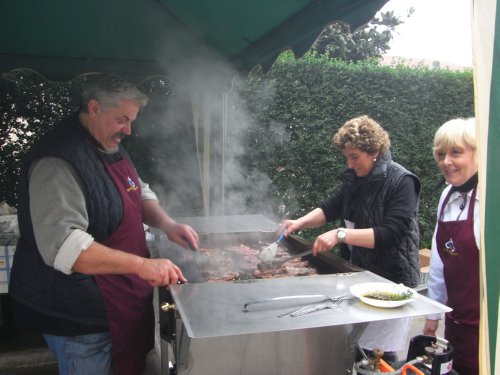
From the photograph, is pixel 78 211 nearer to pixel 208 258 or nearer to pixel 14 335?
pixel 208 258

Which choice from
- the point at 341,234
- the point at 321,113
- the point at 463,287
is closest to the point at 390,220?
the point at 341,234

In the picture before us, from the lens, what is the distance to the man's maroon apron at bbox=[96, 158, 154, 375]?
6.48 ft

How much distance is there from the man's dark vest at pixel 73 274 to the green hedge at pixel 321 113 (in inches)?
144

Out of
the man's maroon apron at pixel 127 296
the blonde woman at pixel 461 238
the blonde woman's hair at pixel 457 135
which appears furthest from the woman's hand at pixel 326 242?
the man's maroon apron at pixel 127 296

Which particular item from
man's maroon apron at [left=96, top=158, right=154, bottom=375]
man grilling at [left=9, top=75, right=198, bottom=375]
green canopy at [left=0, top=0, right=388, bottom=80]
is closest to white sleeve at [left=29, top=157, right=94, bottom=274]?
man grilling at [left=9, top=75, right=198, bottom=375]

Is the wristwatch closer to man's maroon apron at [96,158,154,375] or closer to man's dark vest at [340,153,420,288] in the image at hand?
man's dark vest at [340,153,420,288]

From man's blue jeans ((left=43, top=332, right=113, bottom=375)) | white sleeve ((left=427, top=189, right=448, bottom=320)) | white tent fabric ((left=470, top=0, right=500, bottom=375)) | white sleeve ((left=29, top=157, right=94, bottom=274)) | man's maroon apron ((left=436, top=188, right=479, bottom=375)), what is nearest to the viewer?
white tent fabric ((left=470, top=0, right=500, bottom=375))

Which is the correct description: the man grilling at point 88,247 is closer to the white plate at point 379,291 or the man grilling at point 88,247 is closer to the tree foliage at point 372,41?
the white plate at point 379,291

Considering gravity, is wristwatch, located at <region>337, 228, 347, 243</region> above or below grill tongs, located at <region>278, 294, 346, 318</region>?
above

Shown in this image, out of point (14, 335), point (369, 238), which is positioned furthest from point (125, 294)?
point (14, 335)

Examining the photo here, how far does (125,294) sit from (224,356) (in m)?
0.60

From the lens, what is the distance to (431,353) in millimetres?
1776

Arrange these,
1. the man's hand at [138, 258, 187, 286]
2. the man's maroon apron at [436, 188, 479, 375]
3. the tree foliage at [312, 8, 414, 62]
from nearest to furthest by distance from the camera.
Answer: the man's hand at [138, 258, 187, 286]
the man's maroon apron at [436, 188, 479, 375]
the tree foliage at [312, 8, 414, 62]

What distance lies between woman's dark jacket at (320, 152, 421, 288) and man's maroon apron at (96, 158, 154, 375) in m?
1.38
